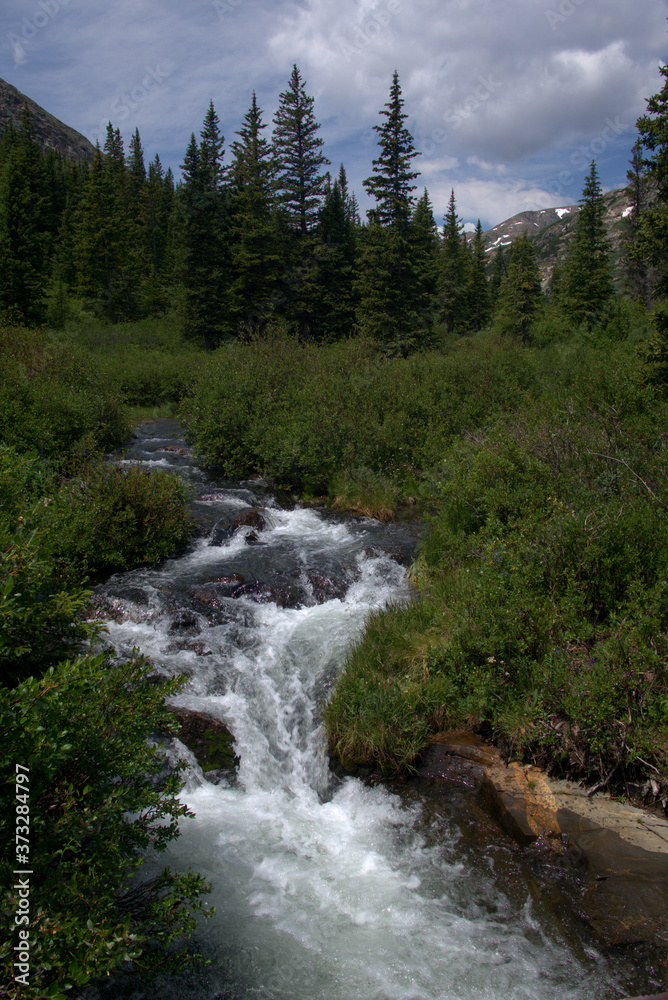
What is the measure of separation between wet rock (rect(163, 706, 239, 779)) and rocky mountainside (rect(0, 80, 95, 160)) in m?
179

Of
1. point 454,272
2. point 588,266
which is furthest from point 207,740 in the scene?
point 454,272

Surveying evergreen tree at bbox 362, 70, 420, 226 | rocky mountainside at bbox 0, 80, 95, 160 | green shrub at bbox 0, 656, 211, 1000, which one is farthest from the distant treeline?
rocky mountainside at bbox 0, 80, 95, 160

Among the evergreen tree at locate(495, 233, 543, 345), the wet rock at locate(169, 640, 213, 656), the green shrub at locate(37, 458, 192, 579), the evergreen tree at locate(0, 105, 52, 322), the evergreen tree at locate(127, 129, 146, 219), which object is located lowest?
the wet rock at locate(169, 640, 213, 656)

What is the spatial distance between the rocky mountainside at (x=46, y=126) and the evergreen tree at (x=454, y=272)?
418 feet

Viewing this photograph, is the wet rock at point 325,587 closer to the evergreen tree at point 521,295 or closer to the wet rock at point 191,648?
the wet rock at point 191,648

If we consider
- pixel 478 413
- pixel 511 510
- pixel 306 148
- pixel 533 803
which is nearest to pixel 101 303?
pixel 306 148

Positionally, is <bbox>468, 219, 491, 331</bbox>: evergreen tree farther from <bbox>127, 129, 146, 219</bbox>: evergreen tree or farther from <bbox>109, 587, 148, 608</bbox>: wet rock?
<bbox>109, 587, 148, 608</bbox>: wet rock

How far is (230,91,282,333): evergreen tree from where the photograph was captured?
3794 cm

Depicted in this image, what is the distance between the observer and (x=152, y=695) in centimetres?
376

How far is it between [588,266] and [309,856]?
1584 inches

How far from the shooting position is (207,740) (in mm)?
6398

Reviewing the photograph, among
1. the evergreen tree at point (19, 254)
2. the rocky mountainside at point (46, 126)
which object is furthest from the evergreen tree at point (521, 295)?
the rocky mountainside at point (46, 126)

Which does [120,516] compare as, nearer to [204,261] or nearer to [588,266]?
[204,261]

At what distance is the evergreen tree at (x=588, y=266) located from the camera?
37.0 metres
